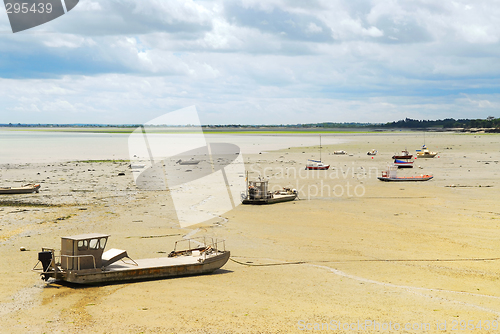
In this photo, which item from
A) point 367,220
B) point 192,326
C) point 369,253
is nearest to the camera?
point 192,326

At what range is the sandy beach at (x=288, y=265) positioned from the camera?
13945 millimetres

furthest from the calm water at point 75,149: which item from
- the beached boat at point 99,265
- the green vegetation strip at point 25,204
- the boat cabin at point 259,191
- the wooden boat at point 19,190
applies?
the beached boat at point 99,265

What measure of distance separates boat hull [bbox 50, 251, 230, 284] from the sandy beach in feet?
1.10

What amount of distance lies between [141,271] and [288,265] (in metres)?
6.34

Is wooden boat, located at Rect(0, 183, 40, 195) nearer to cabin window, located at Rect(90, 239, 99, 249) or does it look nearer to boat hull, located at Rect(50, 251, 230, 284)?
boat hull, located at Rect(50, 251, 230, 284)

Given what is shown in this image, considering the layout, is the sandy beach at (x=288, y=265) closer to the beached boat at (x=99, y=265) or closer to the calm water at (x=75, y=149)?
the beached boat at (x=99, y=265)

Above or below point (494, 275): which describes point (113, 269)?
above

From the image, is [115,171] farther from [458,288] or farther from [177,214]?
[458,288]

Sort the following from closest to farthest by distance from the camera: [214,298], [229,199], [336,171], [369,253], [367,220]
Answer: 1. [214,298]
2. [369,253]
3. [367,220]
4. [229,199]
5. [336,171]

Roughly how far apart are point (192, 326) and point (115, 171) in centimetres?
5045

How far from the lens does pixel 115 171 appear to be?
61.0 metres

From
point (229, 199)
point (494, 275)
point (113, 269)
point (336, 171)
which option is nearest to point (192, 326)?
point (113, 269)

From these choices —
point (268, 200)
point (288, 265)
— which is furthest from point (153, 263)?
point (268, 200)

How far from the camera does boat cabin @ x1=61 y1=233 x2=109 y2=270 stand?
55.4 feet
